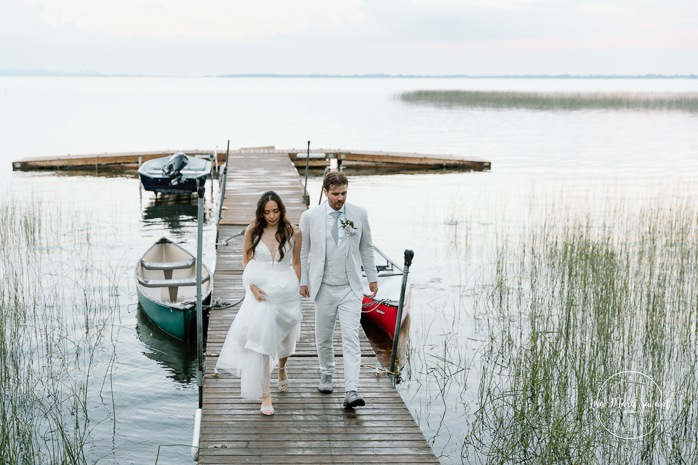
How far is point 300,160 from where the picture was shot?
30.5 metres

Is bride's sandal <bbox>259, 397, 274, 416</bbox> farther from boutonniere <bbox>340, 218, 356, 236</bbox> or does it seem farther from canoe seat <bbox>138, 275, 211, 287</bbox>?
canoe seat <bbox>138, 275, 211, 287</bbox>

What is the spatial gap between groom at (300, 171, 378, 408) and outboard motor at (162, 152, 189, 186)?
1766 centimetres

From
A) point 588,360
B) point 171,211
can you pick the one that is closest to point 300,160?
point 171,211

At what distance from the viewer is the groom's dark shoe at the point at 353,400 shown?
6656mm

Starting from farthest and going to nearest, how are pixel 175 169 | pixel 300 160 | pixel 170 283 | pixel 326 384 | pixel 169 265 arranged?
pixel 300 160, pixel 175 169, pixel 169 265, pixel 170 283, pixel 326 384

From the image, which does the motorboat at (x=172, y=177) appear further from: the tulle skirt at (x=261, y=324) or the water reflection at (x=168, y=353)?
the tulle skirt at (x=261, y=324)

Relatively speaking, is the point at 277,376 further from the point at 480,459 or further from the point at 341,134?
A: the point at 341,134

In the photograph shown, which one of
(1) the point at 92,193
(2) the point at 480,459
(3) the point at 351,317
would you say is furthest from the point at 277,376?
(1) the point at 92,193

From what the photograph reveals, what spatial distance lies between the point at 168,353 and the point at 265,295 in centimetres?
521

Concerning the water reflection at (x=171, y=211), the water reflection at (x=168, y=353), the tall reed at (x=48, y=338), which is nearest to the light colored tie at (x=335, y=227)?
the tall reed at (x=48, y=338)

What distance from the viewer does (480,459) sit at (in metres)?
7.83

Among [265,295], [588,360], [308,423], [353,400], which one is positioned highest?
[265,295]

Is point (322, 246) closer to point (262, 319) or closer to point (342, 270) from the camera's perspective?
point (342, 270)

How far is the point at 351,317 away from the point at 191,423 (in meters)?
3.45
